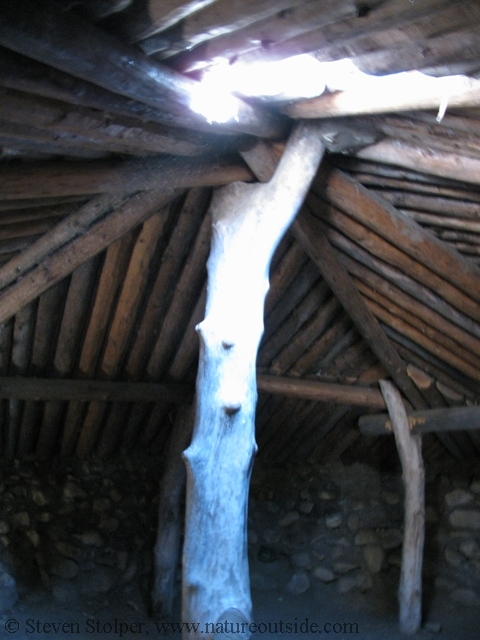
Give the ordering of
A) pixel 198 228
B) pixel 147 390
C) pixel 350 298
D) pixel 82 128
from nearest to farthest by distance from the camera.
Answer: pixel 82 128, pixel 198 228, pixel 350 298, pixel 147 390

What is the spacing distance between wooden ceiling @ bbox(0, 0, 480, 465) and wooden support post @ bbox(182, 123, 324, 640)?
238mm

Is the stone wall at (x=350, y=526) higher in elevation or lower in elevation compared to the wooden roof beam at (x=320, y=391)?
lower

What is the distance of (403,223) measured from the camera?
3.10 m

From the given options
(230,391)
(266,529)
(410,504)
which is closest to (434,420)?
(410,504)

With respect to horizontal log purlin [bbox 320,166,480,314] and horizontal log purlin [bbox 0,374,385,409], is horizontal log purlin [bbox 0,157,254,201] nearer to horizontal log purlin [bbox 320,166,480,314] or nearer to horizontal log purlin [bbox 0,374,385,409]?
horizontal log purlin [bbox 320,166,480,314]

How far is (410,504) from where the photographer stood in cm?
464

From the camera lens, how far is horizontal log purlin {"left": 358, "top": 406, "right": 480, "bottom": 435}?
4230mm

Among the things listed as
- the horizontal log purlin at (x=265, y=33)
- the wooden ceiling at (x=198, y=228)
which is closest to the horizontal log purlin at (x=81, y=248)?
the wooden ceiling at (x=198, y=228)

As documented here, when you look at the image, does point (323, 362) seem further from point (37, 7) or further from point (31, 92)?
point (37, 7)

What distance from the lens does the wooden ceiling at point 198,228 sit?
1.65 m

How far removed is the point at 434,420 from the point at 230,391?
8.62 ft

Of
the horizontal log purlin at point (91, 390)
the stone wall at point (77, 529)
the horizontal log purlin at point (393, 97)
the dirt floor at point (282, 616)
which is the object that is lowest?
the dirt floor at point (282, 616)

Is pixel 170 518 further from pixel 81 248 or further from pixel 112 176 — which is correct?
pixel 112 176

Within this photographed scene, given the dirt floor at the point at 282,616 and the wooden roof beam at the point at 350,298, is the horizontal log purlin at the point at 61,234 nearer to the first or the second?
the wooden roof beam at the point at 350,298
